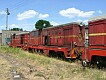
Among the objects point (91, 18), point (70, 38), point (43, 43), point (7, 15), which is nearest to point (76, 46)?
point (70, 38)

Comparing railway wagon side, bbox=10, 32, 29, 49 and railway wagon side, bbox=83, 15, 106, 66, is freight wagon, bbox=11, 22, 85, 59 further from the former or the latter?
railway wagon side, bbox=10, 32, 29, 49

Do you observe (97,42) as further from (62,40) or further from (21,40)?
(21,40)

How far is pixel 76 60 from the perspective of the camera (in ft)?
70.6

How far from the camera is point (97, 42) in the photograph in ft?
54.0

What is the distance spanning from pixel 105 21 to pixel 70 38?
710cm

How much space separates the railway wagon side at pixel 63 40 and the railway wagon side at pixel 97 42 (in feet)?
9.64

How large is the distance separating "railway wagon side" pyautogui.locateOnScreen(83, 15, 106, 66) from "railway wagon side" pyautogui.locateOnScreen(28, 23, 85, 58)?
294 cm

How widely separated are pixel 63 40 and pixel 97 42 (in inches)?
304

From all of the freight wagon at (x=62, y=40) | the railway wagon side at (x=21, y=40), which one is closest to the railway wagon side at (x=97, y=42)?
the freight wagon at (x=62, y=40)

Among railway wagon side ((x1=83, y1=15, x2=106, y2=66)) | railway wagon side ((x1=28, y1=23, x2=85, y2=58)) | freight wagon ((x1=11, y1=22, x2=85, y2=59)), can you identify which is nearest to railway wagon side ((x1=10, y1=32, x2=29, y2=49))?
freight wagon ((x1=11, y1=22, x2=85, y2=59))

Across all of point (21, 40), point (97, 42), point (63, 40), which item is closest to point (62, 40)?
point (63, 40)

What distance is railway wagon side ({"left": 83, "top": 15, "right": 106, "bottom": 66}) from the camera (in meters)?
15.8

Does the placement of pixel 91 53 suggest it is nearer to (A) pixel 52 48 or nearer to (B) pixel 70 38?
(B) pixel 70 38

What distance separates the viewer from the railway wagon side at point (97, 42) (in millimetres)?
15797
